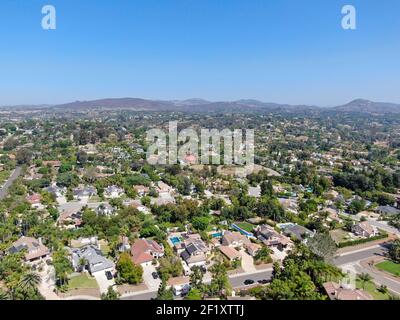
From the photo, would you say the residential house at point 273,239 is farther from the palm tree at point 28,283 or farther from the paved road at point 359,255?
the palm tree at point 28,283

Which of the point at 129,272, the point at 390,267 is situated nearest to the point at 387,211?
the point at 390,267

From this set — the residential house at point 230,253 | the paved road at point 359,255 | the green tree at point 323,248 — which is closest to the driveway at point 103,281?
the residential house at point 230,253

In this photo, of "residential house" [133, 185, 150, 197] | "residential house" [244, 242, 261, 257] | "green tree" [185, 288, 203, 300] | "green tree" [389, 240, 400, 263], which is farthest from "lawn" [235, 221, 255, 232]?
"residential house" [133, 185, 150, 197]

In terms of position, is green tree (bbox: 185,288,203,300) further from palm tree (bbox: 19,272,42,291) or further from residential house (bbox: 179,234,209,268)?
palm tree (bbox: 19,272,42,291)

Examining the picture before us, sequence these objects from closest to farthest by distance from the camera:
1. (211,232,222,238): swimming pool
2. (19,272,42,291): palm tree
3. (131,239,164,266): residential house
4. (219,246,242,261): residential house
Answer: (19,272,42,291): palm tree, (131,239,164,266): residential house, (219,246,242,261): residential house, (211,232,222,238): swimming pool

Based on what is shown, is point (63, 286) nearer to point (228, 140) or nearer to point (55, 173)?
point (55, 173)
